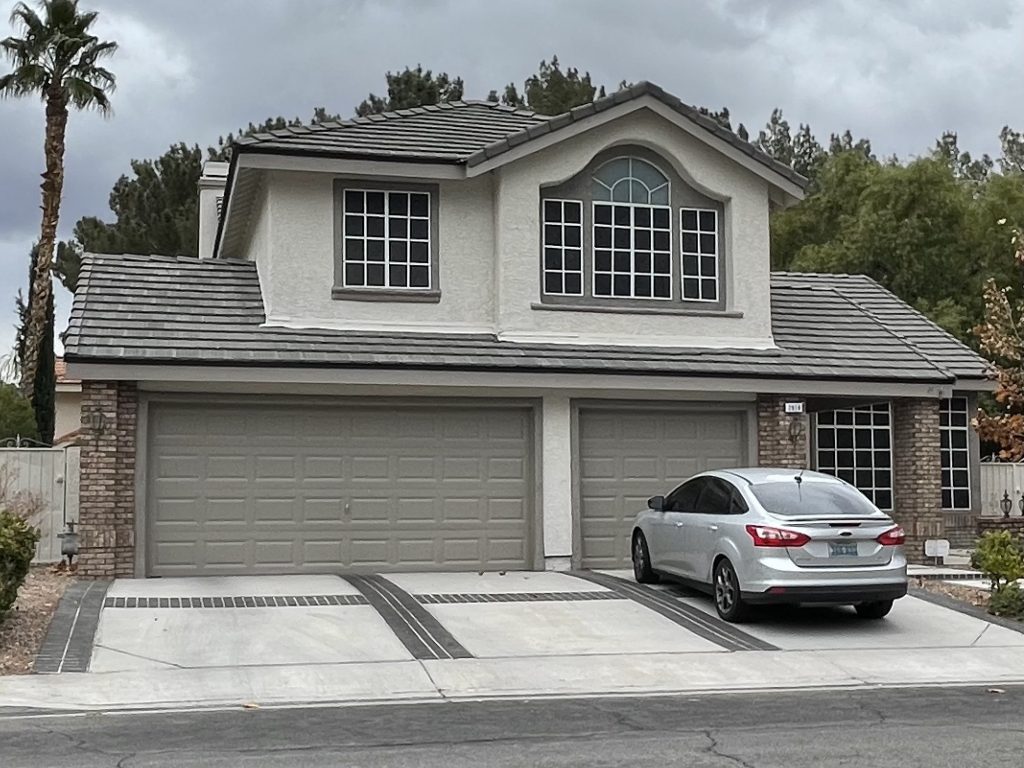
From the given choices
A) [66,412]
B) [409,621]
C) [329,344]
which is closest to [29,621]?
[409,621]

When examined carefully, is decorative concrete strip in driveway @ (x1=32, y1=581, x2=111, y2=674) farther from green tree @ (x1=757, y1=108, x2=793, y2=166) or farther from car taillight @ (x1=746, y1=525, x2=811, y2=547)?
green tree @ (x1=757, y1=108, x2=793, y2=166)

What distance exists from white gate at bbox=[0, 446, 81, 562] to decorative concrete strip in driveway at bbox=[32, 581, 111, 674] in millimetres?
3340

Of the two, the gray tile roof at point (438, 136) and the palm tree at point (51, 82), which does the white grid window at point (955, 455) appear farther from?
the palm tree at point (51, 82)

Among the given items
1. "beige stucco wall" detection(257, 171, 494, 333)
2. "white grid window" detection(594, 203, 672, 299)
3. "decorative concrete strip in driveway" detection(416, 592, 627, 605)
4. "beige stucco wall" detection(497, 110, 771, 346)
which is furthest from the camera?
"white grid window" detection(594, 203, 672, 299)

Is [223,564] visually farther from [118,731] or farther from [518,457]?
[118,731]

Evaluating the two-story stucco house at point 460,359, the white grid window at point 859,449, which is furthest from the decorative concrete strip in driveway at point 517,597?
the white grid window at point 859,449

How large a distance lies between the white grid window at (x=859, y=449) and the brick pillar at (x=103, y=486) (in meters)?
11.1

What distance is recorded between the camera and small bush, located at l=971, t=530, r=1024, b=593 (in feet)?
46.1

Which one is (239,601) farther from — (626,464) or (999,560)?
(999,560)

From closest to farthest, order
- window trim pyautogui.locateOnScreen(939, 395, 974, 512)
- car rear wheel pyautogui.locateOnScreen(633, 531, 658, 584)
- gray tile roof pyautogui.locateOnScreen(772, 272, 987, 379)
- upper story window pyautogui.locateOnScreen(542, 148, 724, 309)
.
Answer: car rear wheel pyautogui.locateOnScreen(633, 531, 658, 584), upper story window pyautogui.locateOnScreen(542, 148, 724, 309), gray tile roof pyautogui.locateOnScreen(772, 272, 987, 379), window trim pyautogui.locateOnScreen(939, 395, 974, 512)

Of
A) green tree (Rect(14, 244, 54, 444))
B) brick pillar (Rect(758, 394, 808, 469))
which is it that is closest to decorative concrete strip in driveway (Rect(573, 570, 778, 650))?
brick pillar (Rect(758, 394, 808, 469))

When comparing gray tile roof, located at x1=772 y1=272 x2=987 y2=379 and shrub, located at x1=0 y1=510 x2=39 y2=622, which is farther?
gray tile roof, located at x1=772 y1=272 x2=987 y2=379

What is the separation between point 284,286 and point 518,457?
12.5 feet

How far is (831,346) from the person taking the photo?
728 inches
